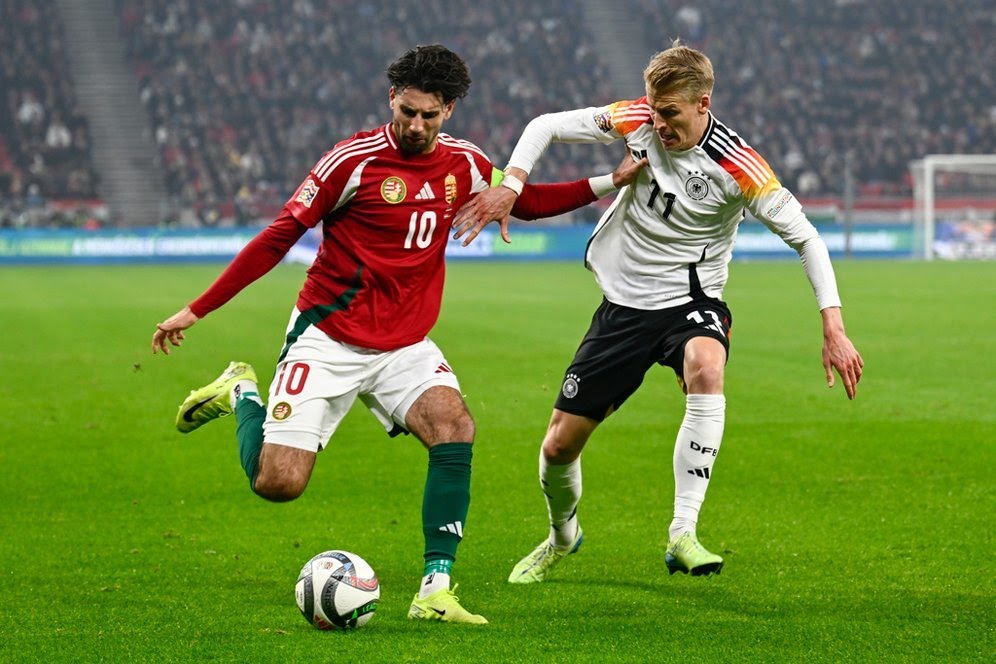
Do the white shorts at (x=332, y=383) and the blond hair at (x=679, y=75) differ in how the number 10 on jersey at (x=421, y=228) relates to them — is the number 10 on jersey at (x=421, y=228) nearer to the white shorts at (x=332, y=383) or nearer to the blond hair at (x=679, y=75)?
the white shorts at (x=332, y=383)

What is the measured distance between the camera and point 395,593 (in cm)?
540

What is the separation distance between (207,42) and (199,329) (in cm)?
2781

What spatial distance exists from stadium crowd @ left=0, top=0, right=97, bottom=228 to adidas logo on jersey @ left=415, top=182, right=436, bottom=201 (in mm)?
32689

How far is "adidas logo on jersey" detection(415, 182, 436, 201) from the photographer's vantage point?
5.33 m

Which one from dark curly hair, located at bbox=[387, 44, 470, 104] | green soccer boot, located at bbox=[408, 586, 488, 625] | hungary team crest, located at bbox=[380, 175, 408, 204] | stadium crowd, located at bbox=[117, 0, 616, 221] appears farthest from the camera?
stadium crowd, located at bbox=[117, 0, 616, 221]

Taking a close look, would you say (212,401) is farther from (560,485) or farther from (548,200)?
(548,200)

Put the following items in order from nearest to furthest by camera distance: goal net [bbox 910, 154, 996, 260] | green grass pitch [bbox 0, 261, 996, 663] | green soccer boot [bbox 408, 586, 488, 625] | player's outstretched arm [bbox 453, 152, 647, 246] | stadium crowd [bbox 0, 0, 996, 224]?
1. green grass pitch [bbox 0, 261, 996, 663]
2. green soccer boot [bbox 408, 586, 488, 625]
3. player's outstretched arm [bbox 453, 152, 647, 246]
4. goal net [bbox 910, 154, 996, 260]
5. stadium crowd [bbox 0, 0, 996, 224]

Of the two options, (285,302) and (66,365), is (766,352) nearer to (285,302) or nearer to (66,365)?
(66,365)

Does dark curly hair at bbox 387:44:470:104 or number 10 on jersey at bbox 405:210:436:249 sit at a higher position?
dark curly hair at bbox 387:44:470:104

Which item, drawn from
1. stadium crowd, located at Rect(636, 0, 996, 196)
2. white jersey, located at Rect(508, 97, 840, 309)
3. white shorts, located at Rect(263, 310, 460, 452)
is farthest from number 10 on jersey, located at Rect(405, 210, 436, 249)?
stadium crowd, located at Rect(636, 0, 996, 196)

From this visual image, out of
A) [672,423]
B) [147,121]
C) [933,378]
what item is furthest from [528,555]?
[147,121]

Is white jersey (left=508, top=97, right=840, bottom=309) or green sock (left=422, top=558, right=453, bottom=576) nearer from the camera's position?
green sock (left=422, top=558, right=453, bottom=576)

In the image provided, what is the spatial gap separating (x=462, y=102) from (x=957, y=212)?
1361 cm

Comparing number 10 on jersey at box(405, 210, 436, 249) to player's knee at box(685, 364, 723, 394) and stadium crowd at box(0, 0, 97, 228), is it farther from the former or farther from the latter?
stadium crowd at box(0, 0, 97, 228)
